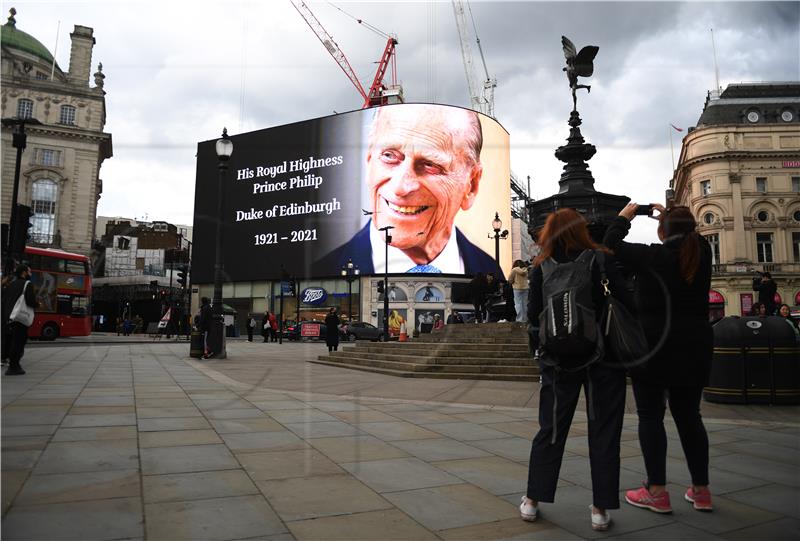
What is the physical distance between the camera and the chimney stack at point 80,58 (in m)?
57.3

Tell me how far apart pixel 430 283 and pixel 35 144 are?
43358mm

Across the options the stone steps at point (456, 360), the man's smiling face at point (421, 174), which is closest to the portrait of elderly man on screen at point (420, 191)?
the man's smiling face at point (421, 174)

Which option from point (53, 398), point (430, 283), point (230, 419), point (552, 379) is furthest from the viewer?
point (430, 283)

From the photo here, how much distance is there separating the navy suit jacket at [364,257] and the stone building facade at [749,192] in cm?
1790

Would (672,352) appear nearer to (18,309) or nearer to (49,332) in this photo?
(18,309)

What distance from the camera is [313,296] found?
50438 mm

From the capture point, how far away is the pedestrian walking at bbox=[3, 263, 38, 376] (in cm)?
880

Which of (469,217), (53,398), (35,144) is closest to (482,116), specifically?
(469,217)

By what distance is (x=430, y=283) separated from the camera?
47469 mm

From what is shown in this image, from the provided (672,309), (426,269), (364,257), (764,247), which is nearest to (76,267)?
(364,257)

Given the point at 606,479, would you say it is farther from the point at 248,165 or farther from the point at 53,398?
the point at 248,165

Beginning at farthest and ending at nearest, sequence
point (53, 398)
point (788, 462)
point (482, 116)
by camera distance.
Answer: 1. point (482, 116)
2. point (53, 398)
3. point (788, 462)

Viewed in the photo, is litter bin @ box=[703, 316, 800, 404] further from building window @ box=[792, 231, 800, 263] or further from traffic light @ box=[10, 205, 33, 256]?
building window @ box=[792, 231, 800, 263]

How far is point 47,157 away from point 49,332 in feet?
136
